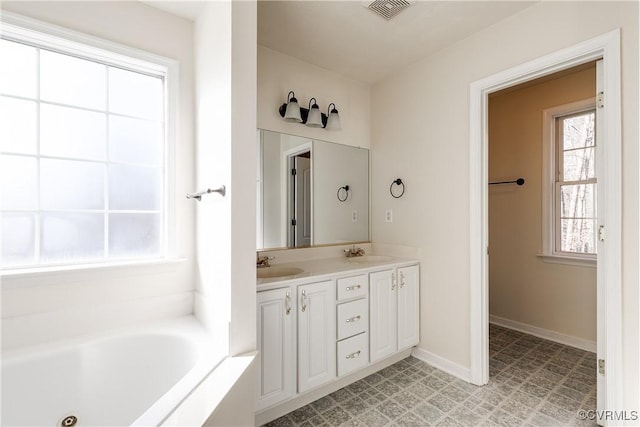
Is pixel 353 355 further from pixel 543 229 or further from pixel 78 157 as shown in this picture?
pixel 543 229

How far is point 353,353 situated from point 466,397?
2.56 ft

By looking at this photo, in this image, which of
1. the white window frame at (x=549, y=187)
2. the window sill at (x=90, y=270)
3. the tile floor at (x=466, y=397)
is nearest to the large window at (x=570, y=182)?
the white window frame at (x=549, y=187)

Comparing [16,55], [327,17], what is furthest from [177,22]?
[327,17]

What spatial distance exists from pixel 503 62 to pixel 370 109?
1240mm

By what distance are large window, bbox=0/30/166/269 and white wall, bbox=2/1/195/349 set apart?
129mm

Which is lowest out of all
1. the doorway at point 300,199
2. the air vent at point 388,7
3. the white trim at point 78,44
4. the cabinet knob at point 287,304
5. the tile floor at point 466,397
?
the tile floor at point 466,397

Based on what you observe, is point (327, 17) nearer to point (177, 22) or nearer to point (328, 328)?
point (177, 22)

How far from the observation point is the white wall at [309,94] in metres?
2.30

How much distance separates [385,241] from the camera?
2803 millimetres

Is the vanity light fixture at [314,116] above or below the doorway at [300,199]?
above

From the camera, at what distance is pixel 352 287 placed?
80.4 inches

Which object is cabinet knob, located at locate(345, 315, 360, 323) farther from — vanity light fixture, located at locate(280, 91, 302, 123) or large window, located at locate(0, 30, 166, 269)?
vanity light fixture, located at locate(280, 91, 302, 123)

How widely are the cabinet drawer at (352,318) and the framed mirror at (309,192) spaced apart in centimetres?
69

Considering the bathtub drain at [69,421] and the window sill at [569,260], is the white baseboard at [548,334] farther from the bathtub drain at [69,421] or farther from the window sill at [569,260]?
the bathtub drain at [69,421]
